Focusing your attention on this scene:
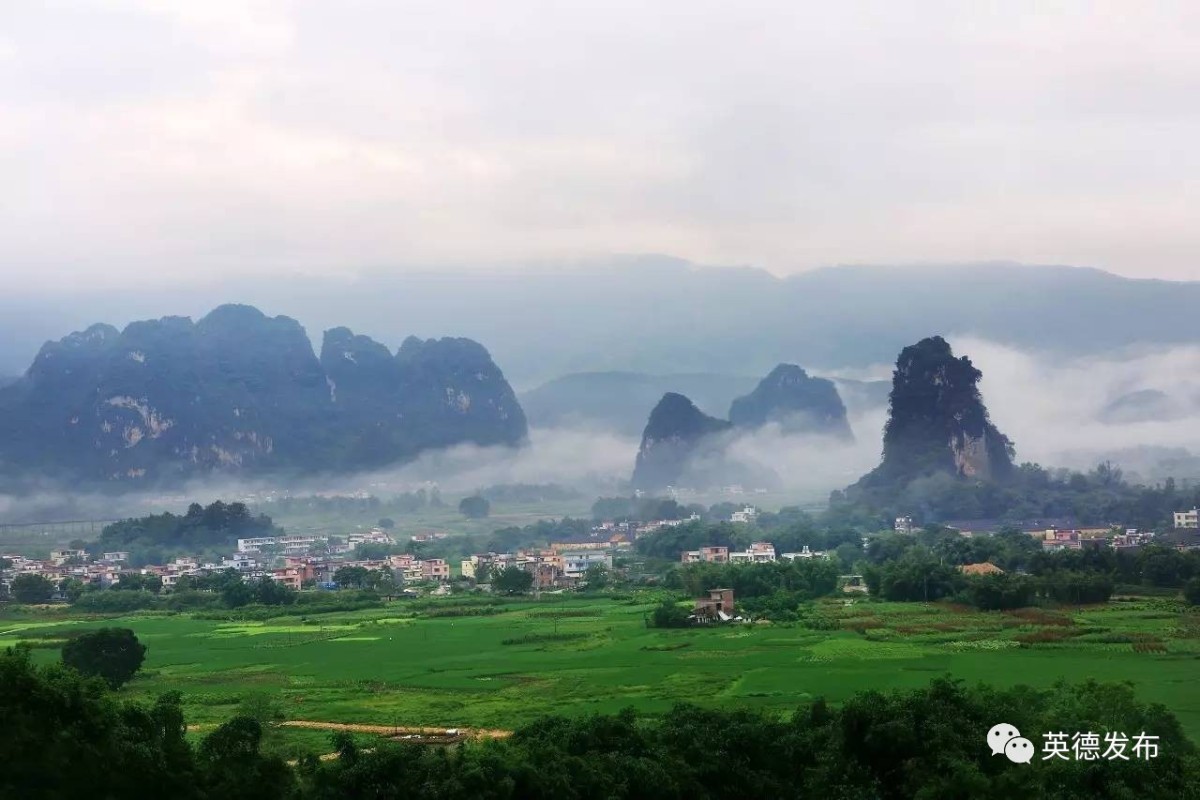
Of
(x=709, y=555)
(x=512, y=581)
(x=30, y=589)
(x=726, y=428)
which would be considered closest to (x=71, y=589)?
(x=30, y=589)

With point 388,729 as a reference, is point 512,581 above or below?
above

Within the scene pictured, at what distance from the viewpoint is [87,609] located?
31.7m

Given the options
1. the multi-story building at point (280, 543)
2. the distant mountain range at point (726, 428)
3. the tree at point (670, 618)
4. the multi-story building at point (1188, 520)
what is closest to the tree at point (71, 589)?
the multi-story building at point (280, 543)

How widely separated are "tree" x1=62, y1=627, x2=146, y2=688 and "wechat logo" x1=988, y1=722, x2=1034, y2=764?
42.9ft

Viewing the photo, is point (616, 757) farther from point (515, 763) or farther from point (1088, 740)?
point (1088, 740)

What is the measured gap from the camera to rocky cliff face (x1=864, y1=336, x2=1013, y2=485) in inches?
2223

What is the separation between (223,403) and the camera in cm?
7131

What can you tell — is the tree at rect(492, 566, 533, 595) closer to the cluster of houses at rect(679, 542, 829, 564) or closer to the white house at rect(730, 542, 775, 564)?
the cluster of houses at rect(679, 542, 829, 564)

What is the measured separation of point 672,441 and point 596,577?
37.2 m

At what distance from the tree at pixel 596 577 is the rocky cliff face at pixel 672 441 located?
3392 cm

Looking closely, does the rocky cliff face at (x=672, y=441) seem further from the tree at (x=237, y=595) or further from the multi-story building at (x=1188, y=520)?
the tree at (x=237, y=595)

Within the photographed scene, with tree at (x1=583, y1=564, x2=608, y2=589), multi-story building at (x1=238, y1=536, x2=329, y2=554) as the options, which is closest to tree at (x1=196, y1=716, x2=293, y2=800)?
tree at (x1=583, y1=564, x2=608, y2=589)

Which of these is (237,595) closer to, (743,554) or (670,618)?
(670,618)

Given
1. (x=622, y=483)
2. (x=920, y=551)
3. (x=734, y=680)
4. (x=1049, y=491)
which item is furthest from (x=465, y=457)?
(x=734, y=680)
